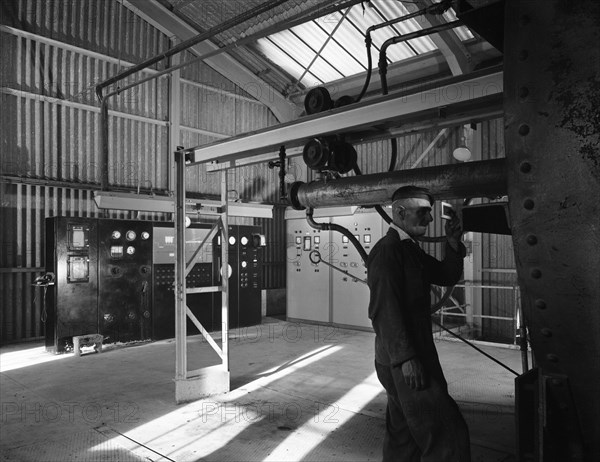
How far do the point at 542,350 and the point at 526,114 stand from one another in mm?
680

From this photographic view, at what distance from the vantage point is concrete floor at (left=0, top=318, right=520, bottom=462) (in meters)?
3.83

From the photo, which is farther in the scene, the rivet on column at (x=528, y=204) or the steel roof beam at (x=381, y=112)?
the steel roof beam at (x=381, y=112)

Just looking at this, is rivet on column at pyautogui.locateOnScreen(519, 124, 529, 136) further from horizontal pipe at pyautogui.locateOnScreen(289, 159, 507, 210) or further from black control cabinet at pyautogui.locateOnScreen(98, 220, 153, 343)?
black control cabinet at pyautogui.locateOnScreen(98, 220, 153, 343)

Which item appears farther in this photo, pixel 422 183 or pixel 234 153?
pixel 234 153

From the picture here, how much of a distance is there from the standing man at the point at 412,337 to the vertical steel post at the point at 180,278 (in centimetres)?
263

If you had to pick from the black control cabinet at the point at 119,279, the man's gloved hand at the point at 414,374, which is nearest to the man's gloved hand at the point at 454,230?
the man's gloved hand at the point at 414,374

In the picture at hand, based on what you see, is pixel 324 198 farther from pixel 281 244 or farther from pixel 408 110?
pixel 281 244

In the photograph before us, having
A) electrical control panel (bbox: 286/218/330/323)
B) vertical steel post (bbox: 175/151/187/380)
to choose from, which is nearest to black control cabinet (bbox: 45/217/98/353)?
vertical steel post (bbox: 175/151/187/380)

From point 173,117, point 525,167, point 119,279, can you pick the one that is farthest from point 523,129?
point 173,117

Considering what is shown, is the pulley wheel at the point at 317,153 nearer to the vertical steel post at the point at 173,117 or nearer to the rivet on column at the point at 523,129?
the rivet on column at the point at 523,129

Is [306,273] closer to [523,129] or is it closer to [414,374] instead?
[414,374]

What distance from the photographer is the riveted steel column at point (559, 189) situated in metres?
1.21

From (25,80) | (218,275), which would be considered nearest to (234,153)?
(218,275)

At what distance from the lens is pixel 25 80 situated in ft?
26.9
